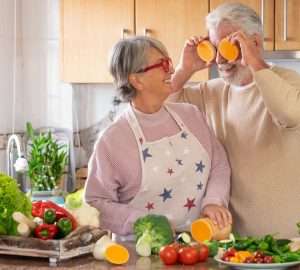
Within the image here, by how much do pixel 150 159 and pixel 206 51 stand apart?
445 mm

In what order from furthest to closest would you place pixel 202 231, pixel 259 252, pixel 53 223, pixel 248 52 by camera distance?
pixel 248 52 → pixel 202 231 → pixel 53 223 → pixel 259 252

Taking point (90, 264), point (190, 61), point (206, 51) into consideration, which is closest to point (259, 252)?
point (90, 264)

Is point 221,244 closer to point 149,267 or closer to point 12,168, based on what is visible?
point 149,267

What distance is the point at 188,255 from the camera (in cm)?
195

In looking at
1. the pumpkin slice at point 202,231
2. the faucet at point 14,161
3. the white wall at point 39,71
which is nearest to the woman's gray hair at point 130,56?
the pumpkin slice at point 202,231

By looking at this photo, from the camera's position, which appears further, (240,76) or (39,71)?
(39,71)

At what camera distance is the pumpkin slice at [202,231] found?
2.19 metres

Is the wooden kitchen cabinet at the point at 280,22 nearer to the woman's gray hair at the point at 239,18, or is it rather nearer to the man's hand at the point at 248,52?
the woman's gray hair at the point at 239,18

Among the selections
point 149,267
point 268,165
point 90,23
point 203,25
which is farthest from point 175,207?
point 90,23

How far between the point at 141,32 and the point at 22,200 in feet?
7.31

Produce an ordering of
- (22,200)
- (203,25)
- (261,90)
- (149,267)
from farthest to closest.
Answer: (203,25) < (261,90) < (22,200) < (149,267)

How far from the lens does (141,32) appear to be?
4.14 metres

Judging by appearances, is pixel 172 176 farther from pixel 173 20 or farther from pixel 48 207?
pixel 173 20

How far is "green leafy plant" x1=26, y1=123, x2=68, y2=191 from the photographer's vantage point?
13.6 ft
